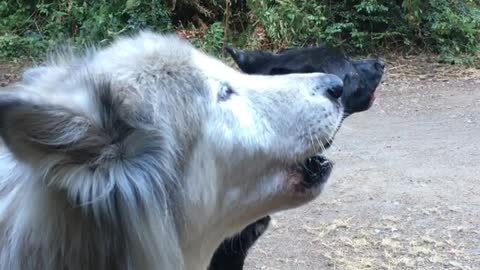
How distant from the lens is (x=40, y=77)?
2400mm

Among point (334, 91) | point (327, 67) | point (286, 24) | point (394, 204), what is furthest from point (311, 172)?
point (286, 24)

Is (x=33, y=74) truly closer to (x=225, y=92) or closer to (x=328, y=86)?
(x=225, y=92)

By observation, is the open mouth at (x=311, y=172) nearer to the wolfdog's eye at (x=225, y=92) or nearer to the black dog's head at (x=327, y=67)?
the wolfdog's eye at (x=225, y=92)

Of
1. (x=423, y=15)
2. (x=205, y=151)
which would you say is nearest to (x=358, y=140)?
(x=423, y=15)

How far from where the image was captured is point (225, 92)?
260cm

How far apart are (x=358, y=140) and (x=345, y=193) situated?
57.0 inches

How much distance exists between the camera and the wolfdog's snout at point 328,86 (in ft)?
9.36

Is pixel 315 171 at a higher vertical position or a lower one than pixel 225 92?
lower

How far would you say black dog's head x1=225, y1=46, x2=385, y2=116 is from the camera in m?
4.36

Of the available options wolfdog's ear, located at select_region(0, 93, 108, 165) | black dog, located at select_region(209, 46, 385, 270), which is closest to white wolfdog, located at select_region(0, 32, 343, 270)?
wolfdog's ear, located at select_region(0, 93, 108, 165)

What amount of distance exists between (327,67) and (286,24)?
22.1 ft

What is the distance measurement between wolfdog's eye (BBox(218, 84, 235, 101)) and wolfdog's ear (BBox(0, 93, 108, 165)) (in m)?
0.56

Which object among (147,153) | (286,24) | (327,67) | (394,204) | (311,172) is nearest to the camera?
(147,153)

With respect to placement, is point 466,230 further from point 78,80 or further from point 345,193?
point 78,80
